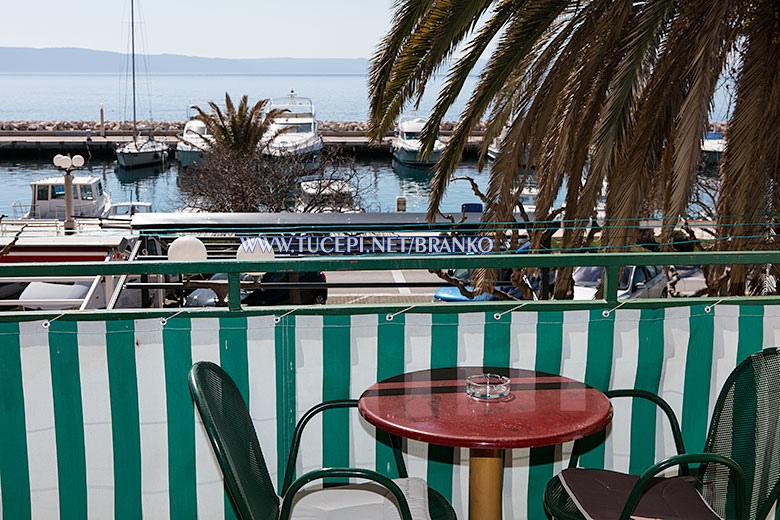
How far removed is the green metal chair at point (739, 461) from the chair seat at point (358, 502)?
50 centimetres

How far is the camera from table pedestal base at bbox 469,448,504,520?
3066mm

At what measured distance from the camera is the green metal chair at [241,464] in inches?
93.5

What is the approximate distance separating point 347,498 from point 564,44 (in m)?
6.67

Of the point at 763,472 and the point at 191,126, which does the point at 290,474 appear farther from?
the point at 191,126

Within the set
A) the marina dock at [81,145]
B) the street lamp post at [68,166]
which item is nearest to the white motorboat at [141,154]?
the marina dock at [81,145]

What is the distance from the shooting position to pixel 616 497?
299 cm

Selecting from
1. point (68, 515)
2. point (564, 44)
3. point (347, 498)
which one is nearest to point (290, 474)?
point (347, 498)

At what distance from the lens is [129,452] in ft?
11.3

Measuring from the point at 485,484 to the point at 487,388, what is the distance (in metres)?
0.38

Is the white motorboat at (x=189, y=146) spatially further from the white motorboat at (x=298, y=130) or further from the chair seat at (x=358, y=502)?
the chair seat at (x=358, y=502)

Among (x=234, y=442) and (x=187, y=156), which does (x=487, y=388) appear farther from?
(x=187, y=156)

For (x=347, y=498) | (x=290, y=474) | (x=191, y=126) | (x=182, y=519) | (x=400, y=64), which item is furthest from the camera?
(x=191, y=126)

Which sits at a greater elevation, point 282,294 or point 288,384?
point 288,384

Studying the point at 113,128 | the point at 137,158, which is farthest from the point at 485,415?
the point at 113,128
